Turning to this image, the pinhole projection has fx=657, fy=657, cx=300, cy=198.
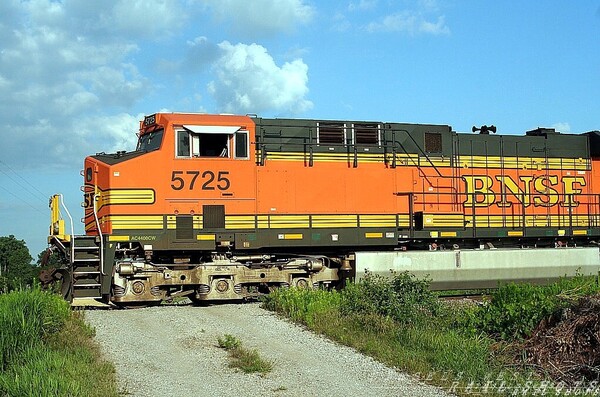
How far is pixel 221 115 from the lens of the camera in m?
12.9

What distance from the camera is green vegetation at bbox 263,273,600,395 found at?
721cm

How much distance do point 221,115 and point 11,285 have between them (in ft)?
16.3

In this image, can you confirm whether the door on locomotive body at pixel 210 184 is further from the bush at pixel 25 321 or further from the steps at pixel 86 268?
the bush at pixel 25 321

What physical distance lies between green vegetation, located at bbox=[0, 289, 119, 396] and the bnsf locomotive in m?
2.33

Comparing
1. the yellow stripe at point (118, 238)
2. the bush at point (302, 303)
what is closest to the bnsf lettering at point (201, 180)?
the yellow stripe at point (118, 238)

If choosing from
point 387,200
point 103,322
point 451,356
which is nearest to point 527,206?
point 387,200

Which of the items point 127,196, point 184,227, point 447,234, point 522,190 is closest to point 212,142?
point 184,227

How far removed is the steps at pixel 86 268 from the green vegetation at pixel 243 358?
388 cm

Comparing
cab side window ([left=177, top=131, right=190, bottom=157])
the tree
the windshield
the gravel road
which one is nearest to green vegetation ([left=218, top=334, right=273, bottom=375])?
the gravel road

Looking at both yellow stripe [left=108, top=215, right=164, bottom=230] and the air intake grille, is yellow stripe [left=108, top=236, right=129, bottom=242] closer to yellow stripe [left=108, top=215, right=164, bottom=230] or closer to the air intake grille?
yellow stripe [left=108, top=215, right=164, bottom=230]

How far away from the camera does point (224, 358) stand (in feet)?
27.2

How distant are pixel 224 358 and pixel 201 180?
4.95 metres

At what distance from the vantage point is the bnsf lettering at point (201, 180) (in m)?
12.4

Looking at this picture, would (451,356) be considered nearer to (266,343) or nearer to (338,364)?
(338,364)
